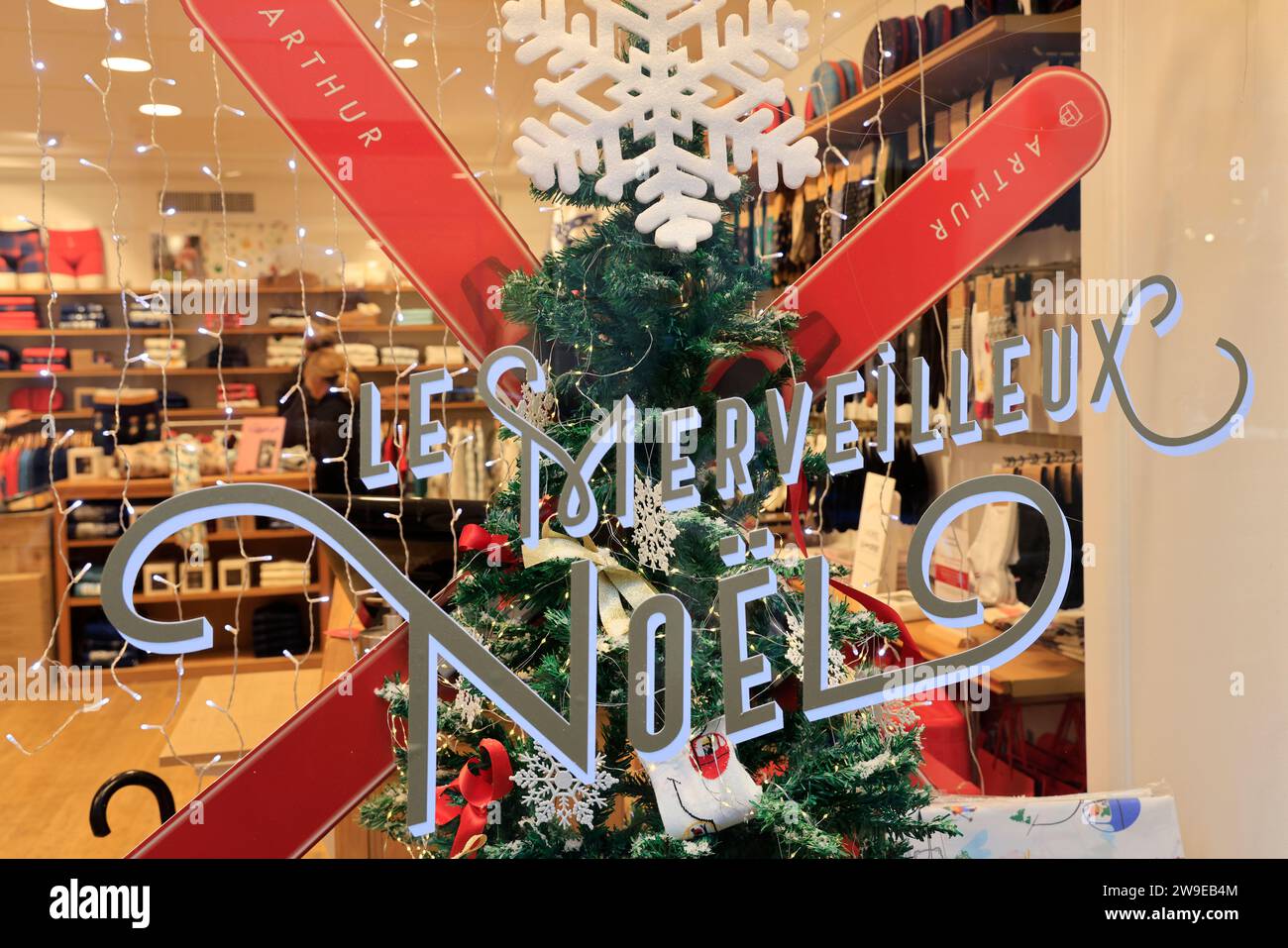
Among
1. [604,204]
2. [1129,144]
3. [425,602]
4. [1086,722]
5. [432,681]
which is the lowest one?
[1086,722]

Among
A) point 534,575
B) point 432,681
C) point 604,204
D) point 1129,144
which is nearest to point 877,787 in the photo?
point 534,575

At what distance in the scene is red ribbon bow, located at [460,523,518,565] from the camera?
5.34 ft

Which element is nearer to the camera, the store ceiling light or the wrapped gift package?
the store ceiling light

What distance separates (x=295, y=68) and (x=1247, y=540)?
5.71ft

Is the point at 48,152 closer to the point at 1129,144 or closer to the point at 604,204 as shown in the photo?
the point at 604,204

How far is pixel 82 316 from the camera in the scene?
172 centimetres

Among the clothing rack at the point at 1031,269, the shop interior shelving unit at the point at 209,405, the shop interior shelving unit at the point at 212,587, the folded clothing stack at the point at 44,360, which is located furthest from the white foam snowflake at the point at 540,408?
the clothing rack at the point at 1031,269

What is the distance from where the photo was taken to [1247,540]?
203cm

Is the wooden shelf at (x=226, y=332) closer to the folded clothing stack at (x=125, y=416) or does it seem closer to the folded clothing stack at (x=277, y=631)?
the folded clothing stack at (x=125, y=416)

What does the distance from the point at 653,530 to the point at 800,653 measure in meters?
0.27

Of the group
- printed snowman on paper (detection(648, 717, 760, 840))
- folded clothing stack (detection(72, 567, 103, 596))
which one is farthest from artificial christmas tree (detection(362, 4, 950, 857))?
folded clothing stack (detection(72, 567, 103, 596))

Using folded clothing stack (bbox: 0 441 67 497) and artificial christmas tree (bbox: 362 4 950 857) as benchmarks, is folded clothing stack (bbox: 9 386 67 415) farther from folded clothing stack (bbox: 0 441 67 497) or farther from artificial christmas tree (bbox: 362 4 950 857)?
artificial christmas tree (bbox: 362 4 950 857)

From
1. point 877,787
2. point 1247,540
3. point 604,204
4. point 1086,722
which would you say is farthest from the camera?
point 1086,722

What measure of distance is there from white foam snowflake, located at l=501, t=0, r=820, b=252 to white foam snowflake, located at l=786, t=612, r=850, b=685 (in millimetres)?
563
